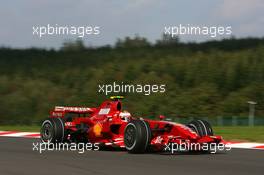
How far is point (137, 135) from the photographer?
1315 cm

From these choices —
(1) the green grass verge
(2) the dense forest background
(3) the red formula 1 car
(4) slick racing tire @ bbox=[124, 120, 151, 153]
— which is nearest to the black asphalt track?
(4) slick racing tire @ bbox=[124, 120, 151, 153]

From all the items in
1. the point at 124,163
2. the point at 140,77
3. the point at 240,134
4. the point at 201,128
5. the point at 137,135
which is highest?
the point at 140,77

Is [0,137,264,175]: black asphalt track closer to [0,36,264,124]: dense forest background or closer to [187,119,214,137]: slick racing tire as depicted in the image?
[187,119,214,137]: slick racing tire

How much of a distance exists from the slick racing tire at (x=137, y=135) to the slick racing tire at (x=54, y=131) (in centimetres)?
233

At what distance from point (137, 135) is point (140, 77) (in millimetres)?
56338

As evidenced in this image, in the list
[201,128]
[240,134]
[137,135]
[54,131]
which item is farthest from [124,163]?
[240,134]

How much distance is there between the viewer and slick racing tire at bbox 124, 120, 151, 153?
13.1m

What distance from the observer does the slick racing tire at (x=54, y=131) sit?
15188 millimetres

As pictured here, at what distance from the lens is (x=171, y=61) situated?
82750 mm

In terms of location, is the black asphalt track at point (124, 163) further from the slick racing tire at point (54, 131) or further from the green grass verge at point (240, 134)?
the green grass verge at point (240, 134)

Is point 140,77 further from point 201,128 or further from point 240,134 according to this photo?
point 201,128

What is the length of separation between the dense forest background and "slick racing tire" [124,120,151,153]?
1535 inches

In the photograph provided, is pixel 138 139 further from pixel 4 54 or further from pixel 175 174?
pixel 4 54

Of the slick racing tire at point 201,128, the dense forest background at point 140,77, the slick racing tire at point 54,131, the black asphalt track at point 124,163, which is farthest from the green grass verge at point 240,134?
the dense forest background at point 140,77
